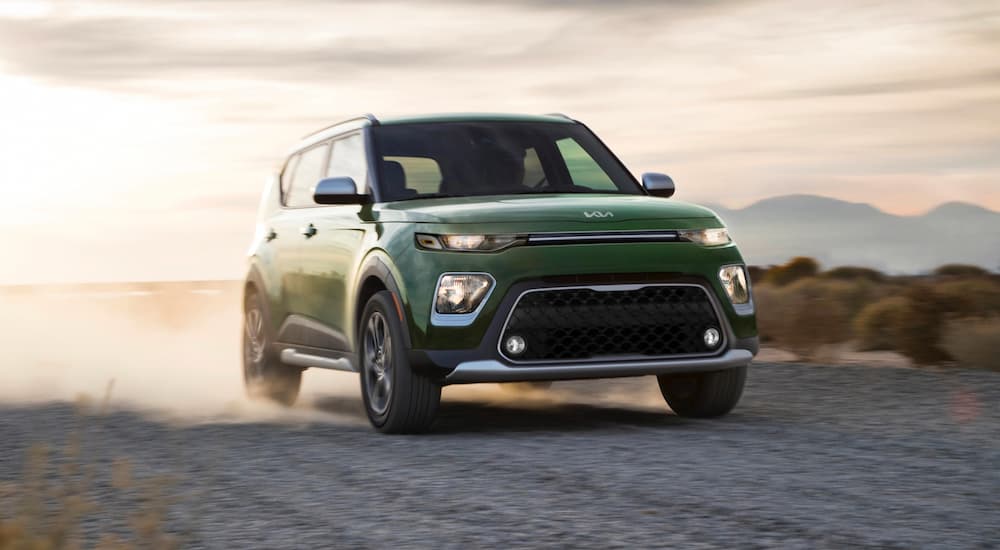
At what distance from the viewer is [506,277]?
8117 mm

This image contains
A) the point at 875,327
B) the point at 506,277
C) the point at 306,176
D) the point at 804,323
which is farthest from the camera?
the point at 875,327

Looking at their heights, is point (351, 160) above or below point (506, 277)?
above

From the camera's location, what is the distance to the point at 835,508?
5.92 meters

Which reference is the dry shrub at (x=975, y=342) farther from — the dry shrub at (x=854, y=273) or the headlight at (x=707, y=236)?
the dry shrub at (x=854, y=273)

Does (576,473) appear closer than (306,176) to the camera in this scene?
Yes

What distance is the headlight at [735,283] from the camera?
8602mm

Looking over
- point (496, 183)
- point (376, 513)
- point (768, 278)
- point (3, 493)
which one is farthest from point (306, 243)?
point (768, 278)

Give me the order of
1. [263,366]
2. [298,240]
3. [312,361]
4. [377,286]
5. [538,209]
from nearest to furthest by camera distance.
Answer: [538,209] < [377,286] < [312,361] < [298,240] < [263,366]

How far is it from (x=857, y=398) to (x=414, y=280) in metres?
4.07

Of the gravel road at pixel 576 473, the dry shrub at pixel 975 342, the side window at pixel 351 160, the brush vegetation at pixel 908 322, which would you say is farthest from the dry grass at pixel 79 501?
the brush vegetation at pixel 908 322

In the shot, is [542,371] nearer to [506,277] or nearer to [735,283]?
[506,277]

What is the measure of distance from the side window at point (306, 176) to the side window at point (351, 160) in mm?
277

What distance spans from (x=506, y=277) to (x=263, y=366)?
12.5ft

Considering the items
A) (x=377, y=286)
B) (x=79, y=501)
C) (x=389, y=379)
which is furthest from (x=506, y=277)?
(x=79, y=501)
